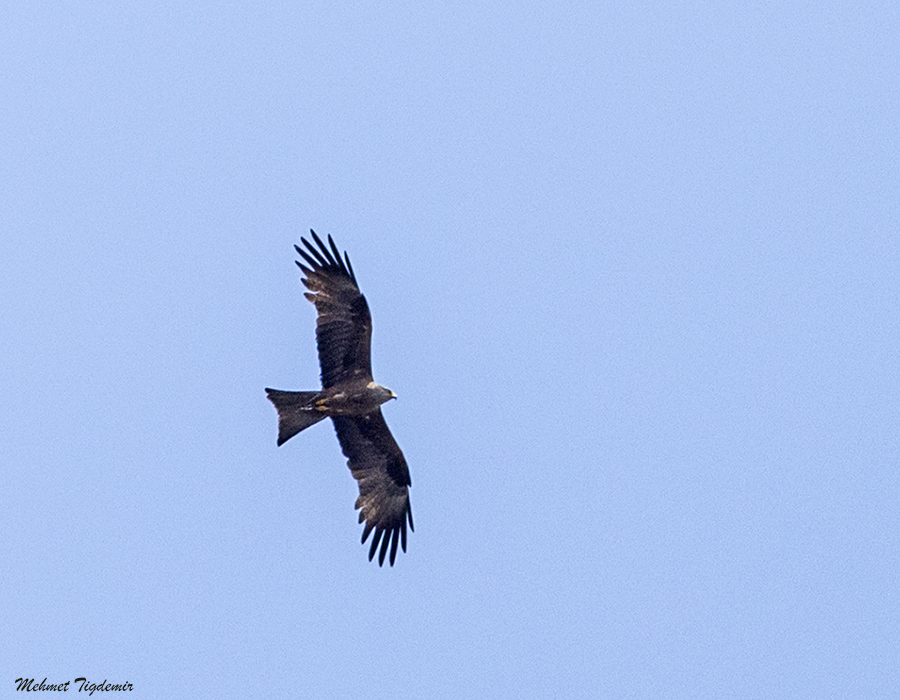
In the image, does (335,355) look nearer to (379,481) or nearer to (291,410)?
(291,410)

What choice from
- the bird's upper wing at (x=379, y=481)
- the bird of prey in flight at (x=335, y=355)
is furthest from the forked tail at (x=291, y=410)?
the bird's upper wing at (x=379, y=481)

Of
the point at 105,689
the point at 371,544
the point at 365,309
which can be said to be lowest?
the point at 105,689

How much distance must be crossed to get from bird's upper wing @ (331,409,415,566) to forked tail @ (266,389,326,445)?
1.01 metres

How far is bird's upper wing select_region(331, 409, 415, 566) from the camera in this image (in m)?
16.0

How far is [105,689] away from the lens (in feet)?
45.0

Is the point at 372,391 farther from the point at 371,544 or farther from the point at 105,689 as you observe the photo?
the point at 105,689

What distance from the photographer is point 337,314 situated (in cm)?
1512

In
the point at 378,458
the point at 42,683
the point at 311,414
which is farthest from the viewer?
the point at 378,458

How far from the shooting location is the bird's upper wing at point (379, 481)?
632 inches

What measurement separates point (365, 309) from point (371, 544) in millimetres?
3250

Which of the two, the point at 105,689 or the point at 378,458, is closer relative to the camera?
the point at 105,689

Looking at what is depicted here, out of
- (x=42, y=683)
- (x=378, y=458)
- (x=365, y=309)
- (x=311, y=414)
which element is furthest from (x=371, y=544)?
(x=42, y=683)

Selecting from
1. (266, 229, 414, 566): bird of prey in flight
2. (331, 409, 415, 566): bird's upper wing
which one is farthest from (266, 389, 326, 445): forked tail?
(331, 409, 415, 566): bird's upper wing

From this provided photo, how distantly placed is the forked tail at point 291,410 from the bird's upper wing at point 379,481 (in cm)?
101
